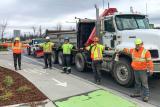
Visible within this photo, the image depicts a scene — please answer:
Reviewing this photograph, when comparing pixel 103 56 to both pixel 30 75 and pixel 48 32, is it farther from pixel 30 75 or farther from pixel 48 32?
pixel 48 32

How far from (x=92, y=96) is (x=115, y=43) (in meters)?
3.60

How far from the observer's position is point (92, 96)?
9.97 metres

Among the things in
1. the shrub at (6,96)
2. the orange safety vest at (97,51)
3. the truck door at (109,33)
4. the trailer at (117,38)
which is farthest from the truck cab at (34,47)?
the shrub at (6,96)

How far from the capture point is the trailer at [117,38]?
1124 centimetres

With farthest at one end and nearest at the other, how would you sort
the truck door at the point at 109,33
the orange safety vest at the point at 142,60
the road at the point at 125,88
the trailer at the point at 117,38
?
the truck door at the point at 109,33 < the trailer at the point at 117,38 < the road at the point at 125,88 < the orange safety vest at the point at 142,60

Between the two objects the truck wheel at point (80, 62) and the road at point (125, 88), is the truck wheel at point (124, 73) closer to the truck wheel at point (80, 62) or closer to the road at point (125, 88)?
the road at point (125, 88)

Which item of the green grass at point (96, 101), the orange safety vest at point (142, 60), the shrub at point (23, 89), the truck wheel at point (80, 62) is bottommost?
the green grass at point (96, 101)

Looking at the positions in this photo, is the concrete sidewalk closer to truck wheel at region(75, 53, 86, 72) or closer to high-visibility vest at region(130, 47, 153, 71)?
high-visibility vest at region(130, 47, 153, 71)

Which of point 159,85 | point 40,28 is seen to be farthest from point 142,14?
point 40,28

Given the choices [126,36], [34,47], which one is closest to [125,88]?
[126,36]

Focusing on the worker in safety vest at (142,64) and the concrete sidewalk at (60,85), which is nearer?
the worker in safety vest at (142,64)

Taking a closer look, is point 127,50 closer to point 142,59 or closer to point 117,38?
point 117,38

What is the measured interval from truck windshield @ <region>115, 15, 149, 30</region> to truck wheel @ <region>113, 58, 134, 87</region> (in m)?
1.67

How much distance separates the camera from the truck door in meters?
13.1
